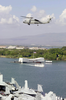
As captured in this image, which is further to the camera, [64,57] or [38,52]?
[38,52]

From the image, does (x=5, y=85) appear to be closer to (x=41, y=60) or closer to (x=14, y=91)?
(x=14, y=91)

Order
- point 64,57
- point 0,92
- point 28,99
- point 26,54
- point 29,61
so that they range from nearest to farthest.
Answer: point 28,99
point 0,92
point 29,61
point 64,57
point 26,54

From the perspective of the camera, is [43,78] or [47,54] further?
[47,54]

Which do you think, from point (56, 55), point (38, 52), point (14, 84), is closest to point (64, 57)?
point (56, 55)

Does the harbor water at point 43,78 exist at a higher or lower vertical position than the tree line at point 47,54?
lower

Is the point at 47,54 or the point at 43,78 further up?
the point at 47,54

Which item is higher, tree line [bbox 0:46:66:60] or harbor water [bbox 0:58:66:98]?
tree line [bbox 0:46:66:60]

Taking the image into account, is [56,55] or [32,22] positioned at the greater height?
[32,22]

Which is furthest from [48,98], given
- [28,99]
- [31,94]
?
[31,94]

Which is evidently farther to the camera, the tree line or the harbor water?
the tree line

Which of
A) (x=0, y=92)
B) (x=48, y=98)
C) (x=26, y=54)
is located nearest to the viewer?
(x=48, y=98)

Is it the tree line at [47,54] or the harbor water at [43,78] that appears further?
the tree line at [47,54]
